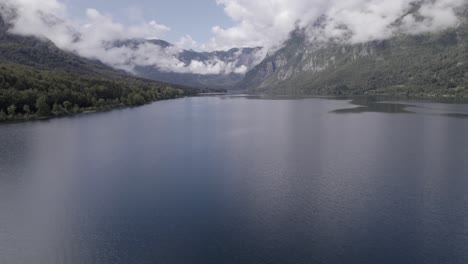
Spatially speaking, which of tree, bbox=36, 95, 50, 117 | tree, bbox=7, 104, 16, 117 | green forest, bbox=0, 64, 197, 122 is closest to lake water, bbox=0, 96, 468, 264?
tree, bbox=7, 104, 16, 117

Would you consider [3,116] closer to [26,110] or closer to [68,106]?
[26,110]

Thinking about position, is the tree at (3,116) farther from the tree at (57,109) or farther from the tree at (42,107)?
the tree at (57,109)

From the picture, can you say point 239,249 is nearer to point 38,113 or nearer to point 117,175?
point 117,175

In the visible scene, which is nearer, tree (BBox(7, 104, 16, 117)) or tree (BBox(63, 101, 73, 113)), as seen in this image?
tree (BBox(7, 104, 16, 117))

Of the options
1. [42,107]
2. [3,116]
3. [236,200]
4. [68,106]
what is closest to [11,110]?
[3,116]

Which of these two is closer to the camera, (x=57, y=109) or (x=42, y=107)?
(x=42, y=107)

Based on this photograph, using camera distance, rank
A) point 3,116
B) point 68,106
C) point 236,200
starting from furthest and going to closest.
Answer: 1. point 68,106
2. point 3,116
3. point 236,200

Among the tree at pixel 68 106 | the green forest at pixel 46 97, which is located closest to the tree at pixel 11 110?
the green forest at pixel 46 97

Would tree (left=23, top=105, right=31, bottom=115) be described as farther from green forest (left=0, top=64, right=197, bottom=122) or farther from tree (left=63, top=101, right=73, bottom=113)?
tree (left=63, top=101, right=73, bottom=113)

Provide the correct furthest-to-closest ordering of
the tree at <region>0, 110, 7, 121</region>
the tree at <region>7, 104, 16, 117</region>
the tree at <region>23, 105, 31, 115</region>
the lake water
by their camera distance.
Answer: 1. the tree at <region>23, 105, 31, 115</region>
2. the tree at <region>7, 104, 16, 117</region>
3. the tree at <region>0, 110, 7, 121</region>
4. the lake water
